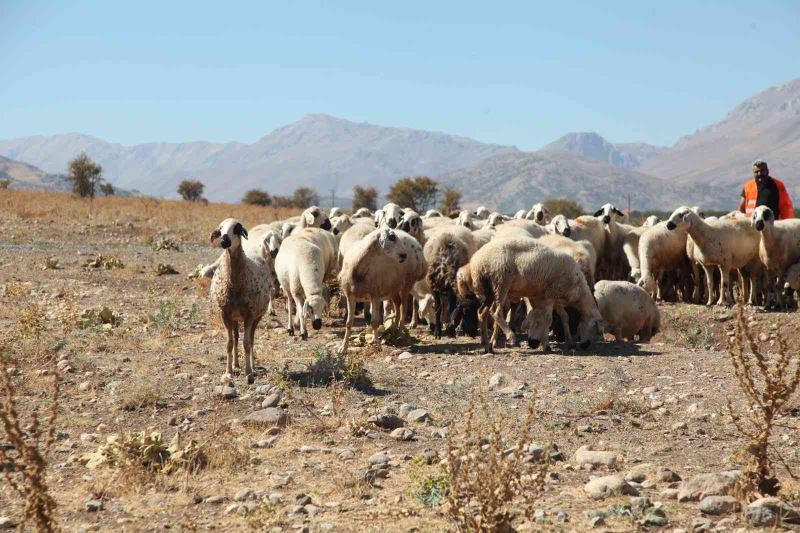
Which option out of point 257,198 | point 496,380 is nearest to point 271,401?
point 496,380

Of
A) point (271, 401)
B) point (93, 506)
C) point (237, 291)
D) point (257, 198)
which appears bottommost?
point (93, 506)

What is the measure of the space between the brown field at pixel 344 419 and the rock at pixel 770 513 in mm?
70

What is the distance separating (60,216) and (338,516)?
31.1 metres

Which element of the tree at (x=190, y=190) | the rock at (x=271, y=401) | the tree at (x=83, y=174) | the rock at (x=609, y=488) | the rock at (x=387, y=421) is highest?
the tree at (x=190, y=190)

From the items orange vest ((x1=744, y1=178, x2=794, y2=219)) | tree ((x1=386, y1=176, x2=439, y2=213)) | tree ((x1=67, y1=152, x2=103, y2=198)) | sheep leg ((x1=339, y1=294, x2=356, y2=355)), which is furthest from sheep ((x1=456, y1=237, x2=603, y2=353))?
tree ((x1=386, y1=176, x2=439, y2=213))

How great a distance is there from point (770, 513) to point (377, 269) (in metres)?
7.53

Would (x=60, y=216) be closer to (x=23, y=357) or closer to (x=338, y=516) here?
(x=23, y=357)

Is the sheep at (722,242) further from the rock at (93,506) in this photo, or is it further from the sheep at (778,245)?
the rock at (93,506)

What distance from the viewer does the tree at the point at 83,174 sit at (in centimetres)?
4788

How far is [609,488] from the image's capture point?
19.1 feet

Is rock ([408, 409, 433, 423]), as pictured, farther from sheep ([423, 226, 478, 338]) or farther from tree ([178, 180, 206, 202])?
tree ([178, 180, 206, 202])

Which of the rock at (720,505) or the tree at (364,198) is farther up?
the tree at (364,198)

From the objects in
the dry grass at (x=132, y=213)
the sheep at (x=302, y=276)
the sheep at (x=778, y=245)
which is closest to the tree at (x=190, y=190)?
the dry grass at (x=132, y=213)

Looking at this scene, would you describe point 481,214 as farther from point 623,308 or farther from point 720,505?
point 720,505
